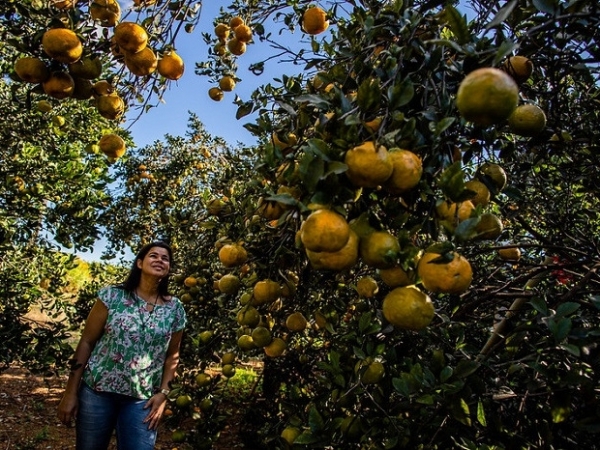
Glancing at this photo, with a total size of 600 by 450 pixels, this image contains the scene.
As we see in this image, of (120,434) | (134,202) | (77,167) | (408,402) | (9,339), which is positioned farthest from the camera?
(134,202)

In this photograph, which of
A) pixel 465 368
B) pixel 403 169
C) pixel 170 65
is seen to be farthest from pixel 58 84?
pixel 465 368

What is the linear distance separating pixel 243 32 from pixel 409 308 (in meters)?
2.43

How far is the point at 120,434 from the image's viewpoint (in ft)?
8.08

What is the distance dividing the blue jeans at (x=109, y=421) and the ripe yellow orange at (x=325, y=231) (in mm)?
1932

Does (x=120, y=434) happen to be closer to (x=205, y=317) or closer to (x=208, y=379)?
(x=208, y=379)

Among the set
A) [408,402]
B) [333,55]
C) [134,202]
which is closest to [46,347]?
[408,402]

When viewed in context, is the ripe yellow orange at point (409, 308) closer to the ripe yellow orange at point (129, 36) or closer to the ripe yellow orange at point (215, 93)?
the ripe yellow orange at point (129, 36)

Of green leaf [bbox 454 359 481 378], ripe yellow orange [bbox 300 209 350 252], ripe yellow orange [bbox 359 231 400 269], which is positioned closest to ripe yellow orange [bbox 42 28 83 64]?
ripe yellow orange [bbox 300 209 350 252]

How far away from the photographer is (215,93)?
11.3 ft

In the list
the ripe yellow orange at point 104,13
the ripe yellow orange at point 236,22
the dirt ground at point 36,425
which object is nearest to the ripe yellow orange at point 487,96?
the ripe yellow orange at point 104,13

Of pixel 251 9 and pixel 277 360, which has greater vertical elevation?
pixel 251 9

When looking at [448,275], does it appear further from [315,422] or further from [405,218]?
[315,422]

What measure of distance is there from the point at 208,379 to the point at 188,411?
256mm

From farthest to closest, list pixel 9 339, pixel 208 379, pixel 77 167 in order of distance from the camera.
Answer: pixel 77 167 < pixel 208 379 < pixel 9 339
